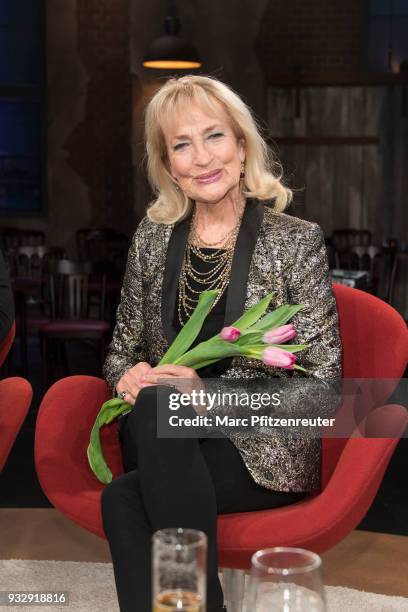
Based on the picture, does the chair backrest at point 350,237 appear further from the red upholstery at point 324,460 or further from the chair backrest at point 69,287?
the red upholstery at point 324,460

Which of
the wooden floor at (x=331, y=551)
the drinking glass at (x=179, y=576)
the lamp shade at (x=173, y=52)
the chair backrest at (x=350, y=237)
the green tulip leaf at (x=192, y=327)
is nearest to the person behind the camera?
the drinking glass at (x=179, y=576)

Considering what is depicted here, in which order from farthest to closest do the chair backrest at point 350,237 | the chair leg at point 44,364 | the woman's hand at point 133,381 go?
1. the chair backrest at point 350,237
2. the chair leg at point 44,364
3. the woman's hand at point 133,381

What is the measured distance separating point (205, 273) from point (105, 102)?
26.3ft

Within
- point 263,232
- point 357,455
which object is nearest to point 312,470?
point 357,455

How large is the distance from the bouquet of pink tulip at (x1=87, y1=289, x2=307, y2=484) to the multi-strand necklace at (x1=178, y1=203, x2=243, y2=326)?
26 centimetres

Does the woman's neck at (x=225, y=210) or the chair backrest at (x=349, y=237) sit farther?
the chair backrest at (x=349, y=237)

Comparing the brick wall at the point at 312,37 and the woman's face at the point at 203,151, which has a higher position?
the brick wall at the point at 312,37

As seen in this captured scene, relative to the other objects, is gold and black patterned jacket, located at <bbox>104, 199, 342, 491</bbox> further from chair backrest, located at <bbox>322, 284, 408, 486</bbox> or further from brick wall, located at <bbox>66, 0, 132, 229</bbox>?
brick wall, located at <bbox>66, 0, 132, 229</bbox>

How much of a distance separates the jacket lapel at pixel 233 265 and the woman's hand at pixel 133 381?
0.16 meters

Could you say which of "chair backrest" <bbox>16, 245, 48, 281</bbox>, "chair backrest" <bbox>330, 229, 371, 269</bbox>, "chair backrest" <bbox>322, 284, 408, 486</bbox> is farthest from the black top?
"chair backrest" <bbox>330, 229, 371, 269</bbox>

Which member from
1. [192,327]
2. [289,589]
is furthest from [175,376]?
[289,589]

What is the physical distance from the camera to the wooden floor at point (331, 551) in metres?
3.00

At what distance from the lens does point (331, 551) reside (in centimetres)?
326

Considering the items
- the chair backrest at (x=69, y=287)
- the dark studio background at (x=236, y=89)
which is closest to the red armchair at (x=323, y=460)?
the chair backrest at (x=69, y=287)
